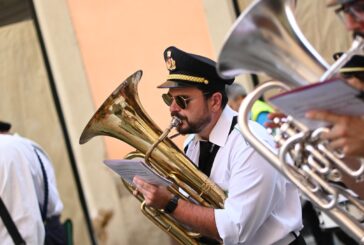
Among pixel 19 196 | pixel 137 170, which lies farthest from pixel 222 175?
pixel 19 196

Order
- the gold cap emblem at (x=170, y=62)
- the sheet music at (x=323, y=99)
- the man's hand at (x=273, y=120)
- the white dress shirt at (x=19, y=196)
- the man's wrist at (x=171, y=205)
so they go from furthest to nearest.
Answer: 1. the white dress shirt at (x=19, y=196)
2. the gold cap emblem at (x=170, y=62)
3. the man's wrist at (x=171, y=205)
4. the man's hand at (x=273, y=120)
5. the sheet music at (x=323, y=99)

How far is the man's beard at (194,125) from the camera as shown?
137 inches

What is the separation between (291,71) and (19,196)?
2.45 m

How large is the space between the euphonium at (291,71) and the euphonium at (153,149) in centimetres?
94

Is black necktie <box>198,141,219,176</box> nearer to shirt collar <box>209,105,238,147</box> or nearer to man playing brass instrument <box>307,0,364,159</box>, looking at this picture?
shirt collar <box>209,105,238,147</box>

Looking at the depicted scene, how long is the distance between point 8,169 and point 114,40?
9.78 ft

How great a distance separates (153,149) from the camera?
3.50m

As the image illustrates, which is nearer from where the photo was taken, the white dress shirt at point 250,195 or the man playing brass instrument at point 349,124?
the man playing brass instrument at point 349,124

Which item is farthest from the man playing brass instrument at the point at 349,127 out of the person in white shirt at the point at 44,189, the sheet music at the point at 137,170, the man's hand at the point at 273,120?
the person in white shirt at the point at 44,189

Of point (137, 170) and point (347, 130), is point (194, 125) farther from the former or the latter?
point (347, 130)

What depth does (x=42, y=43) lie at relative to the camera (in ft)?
24.5

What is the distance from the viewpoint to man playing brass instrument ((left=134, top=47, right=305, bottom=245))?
326 cm

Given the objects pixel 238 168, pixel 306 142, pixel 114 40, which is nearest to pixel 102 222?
pixel 114 40

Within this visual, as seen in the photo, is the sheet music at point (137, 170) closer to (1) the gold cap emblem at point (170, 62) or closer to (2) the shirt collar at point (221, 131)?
(2) the shirt collar at point (221, 131)
